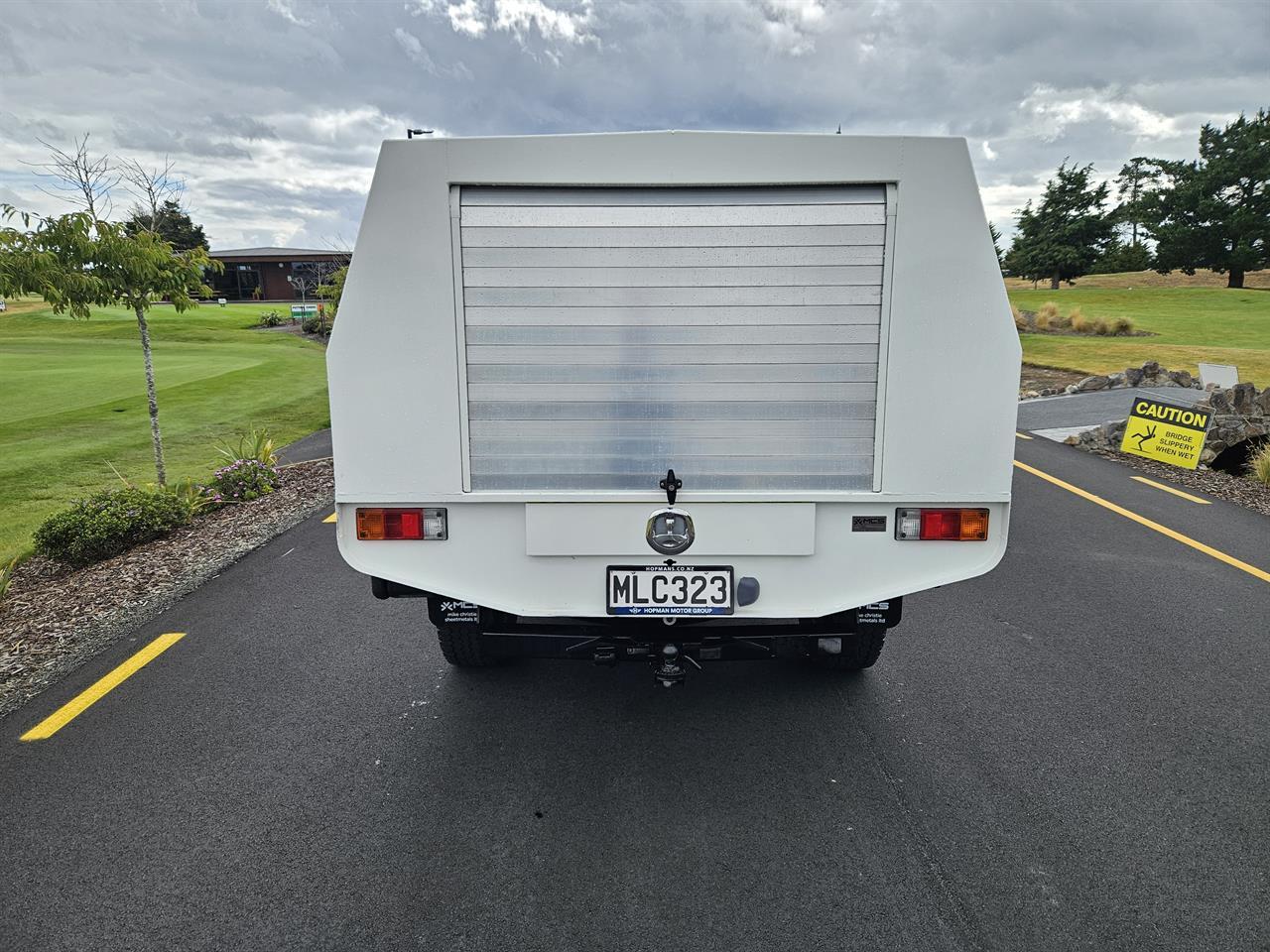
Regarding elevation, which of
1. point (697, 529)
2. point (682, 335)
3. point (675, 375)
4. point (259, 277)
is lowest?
point (697, 529)

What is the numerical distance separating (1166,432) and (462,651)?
1023cm

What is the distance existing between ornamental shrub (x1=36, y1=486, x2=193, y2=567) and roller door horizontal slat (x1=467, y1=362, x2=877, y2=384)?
5326 mm

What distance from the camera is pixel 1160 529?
7.57 metres

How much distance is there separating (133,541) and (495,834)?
5622mm

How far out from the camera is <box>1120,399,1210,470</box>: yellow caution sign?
10.1 meters

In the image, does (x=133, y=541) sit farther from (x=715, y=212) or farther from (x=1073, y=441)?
(x=1073, y=441)

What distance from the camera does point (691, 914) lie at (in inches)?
108

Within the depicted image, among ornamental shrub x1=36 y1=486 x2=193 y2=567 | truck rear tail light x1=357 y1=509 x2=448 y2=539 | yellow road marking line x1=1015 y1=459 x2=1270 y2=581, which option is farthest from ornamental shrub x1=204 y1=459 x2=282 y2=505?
yellow road marking line x1=1015 y1=459 x2=1270 y2=581

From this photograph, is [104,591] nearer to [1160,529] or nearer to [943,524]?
[943,524]

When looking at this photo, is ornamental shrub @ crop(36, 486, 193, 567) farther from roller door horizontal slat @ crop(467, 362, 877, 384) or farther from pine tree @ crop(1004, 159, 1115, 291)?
pine tree @ crop(1004, 159, 1115, 291)

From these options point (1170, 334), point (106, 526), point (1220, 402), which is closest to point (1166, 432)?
point (1220, 402)

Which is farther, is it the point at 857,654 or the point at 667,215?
the point at 857,654

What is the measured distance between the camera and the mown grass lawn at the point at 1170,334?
24047 mm

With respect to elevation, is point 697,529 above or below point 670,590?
above
